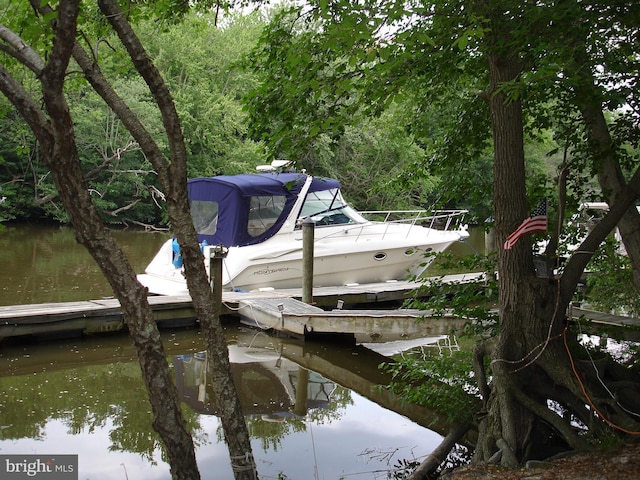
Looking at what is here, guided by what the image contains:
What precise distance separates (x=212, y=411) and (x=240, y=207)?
6.58 m

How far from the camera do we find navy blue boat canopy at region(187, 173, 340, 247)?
14.8 m

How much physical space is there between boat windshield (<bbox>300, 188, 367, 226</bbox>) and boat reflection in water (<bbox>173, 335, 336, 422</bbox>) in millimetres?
4763

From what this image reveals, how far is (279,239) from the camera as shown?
49.7ft

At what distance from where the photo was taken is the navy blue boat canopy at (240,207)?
1484 centimetres

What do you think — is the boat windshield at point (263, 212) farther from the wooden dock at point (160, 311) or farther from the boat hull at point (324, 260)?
the wooden dock at point (160, 311)

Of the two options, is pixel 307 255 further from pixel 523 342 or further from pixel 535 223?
pixel 535 223

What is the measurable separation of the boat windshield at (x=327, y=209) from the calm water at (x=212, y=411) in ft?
12.1

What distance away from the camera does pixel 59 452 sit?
7.39 m

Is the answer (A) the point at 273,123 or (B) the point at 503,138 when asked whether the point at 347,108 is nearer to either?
(A) the point at 273,123

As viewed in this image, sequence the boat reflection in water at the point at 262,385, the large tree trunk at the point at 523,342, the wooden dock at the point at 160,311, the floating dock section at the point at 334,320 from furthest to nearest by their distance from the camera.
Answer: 1. the wooden dock at the point at 160,311
2. the floating dock section at the point at 334,320
3. the boat reflection in water at the point at 262,385
4. the large tree trunk at the point at 523,342

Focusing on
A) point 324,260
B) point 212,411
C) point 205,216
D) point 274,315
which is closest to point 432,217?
point 274,315

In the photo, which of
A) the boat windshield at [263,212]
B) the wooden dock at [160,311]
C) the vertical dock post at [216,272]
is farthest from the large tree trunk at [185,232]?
the boat windshield at [263,212]

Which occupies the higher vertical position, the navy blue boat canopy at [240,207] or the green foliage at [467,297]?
the navy blue boat canopy at [240,207]

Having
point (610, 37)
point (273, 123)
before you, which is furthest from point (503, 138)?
point (273, 123)
